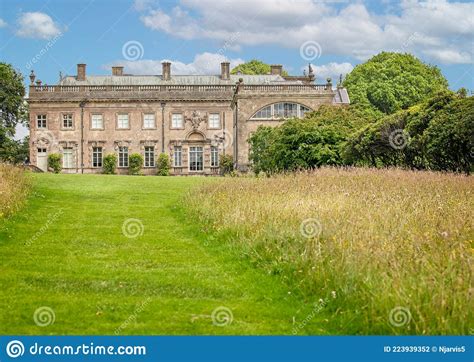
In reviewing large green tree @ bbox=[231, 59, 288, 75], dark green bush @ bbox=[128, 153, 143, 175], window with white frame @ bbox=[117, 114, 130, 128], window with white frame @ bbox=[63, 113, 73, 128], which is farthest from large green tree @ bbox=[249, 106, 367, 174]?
large green tree @ bbox=[231, 59, 288, 75]

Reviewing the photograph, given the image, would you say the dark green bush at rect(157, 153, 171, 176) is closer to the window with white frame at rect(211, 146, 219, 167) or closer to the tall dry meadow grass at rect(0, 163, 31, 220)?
the window with white frame at rect(211, 146, 219, 167)

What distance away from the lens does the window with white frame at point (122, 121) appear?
52875mm

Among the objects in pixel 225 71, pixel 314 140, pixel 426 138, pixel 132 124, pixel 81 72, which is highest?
pixel 225 71

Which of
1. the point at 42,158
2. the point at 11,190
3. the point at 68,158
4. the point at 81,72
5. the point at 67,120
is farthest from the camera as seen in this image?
the point at 81,72

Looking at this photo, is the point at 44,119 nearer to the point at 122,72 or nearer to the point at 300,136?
the point at 122,72

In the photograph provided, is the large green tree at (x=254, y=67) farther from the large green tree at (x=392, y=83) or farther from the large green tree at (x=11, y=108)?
the large green tree at (x=11, y=108)

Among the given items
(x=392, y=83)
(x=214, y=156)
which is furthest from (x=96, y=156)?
(x=392, y=83)

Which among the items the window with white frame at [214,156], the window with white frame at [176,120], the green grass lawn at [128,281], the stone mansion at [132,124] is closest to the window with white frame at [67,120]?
the stone mansion at [132,124]

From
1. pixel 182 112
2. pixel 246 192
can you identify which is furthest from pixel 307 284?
pixel 182 112

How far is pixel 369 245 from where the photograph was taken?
25.1 feet

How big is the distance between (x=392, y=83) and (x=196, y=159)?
63.4 ft

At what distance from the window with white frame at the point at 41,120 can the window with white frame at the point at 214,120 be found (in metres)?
13.4

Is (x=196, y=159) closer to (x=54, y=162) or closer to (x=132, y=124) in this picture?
(x=132, y=124)

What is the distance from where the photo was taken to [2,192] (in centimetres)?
1384
